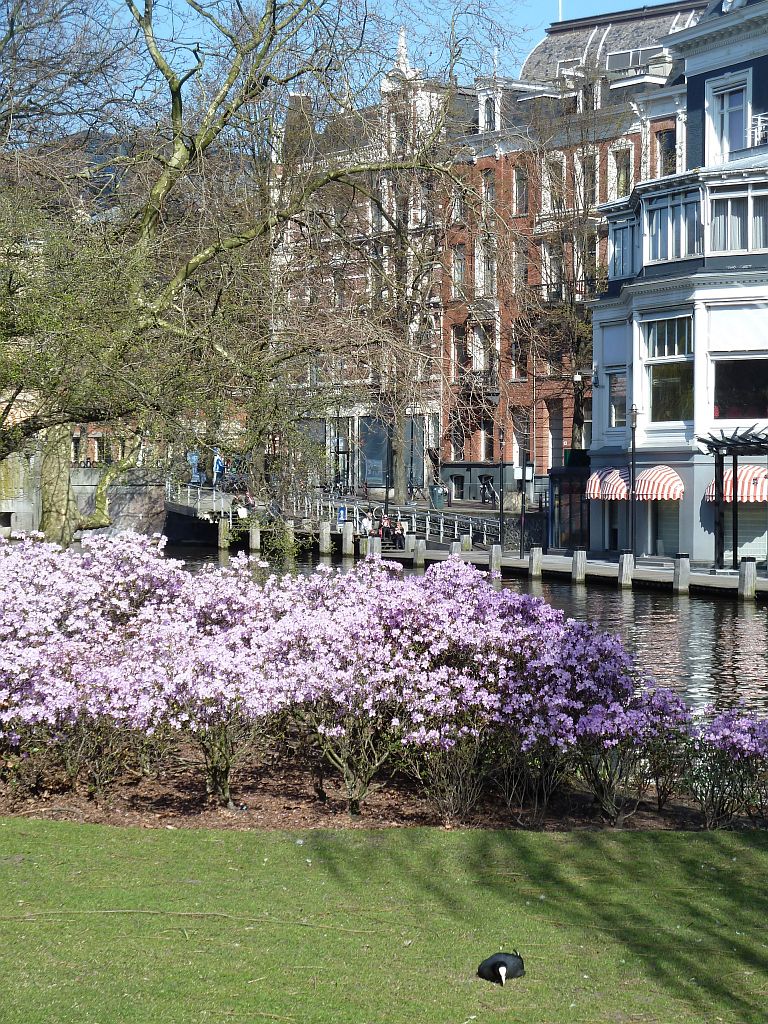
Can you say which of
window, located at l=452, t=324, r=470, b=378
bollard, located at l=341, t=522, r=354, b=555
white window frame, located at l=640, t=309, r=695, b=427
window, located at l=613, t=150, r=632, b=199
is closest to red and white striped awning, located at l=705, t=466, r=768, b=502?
white window frame, located at l=640, t=309, r=695, b=427

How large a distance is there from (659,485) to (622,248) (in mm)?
10384

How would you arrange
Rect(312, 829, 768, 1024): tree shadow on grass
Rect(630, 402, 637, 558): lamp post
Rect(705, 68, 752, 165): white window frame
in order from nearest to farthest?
Rect(312, 829, 768, 1024): tree shadow on grass → Rect(630, 402, 637, 558): lamp post → Rect(705, 68, 752, 165): white window frame

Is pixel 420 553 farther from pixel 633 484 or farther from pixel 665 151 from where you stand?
pixel 665 151

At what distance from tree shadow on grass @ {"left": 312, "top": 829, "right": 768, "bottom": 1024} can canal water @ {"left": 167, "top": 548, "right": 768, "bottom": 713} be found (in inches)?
441

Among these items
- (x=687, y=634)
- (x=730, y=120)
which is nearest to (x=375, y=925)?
(x=687, y=634)

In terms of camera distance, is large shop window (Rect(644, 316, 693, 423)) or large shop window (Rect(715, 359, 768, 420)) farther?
large shop window (Rect(644, 316, 693, 423))

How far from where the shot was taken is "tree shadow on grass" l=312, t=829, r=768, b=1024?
22.6ft

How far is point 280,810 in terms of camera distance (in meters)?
11.3

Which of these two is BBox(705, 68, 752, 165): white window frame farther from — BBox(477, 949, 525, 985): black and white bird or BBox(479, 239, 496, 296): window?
BBox(477, 949, 525, 985): black and white bird

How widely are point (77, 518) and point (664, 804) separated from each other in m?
13.1

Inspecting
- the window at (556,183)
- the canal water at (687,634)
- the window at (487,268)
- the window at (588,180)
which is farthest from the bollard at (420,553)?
the window at (487,268)

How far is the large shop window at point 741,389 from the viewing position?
1763 inches

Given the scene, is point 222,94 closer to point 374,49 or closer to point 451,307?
point 374,49

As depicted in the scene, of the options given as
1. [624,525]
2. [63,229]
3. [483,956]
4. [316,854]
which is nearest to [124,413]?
[63,229]
